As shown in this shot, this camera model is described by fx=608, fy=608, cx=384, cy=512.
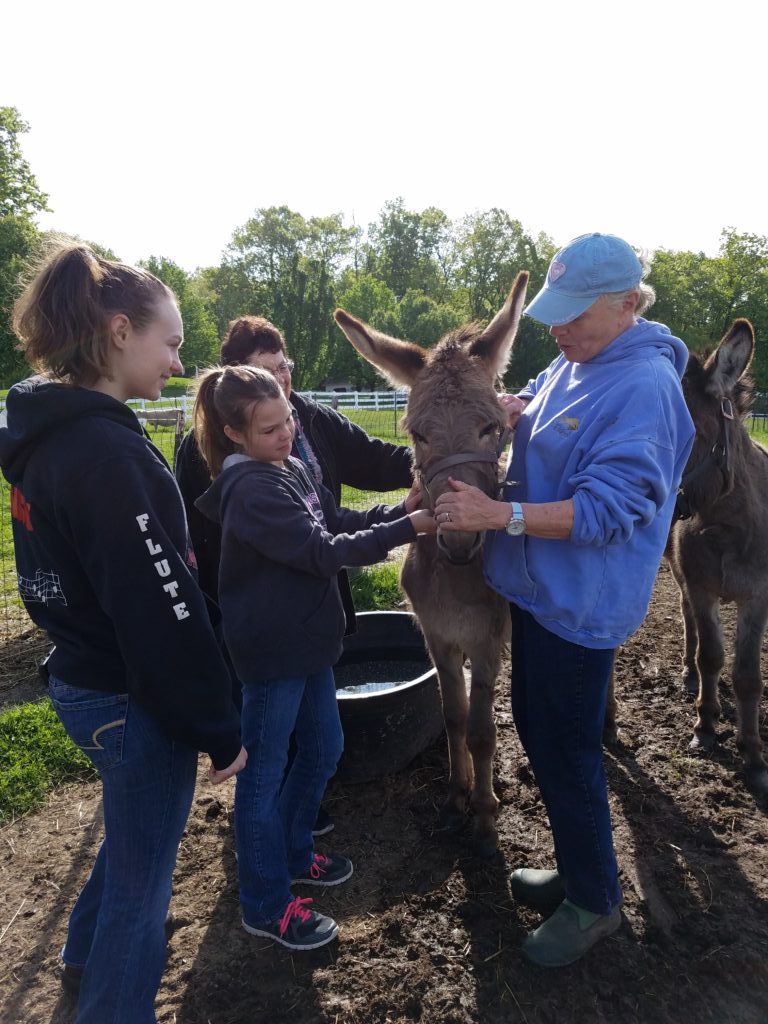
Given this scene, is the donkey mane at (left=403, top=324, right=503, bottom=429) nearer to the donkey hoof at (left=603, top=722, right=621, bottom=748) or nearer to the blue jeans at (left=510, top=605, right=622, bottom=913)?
the blue jeans at (left=510, top=605, right=622, bottom=913)

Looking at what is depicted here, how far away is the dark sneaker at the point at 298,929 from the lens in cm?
260

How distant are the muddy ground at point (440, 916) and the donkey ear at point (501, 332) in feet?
8.30

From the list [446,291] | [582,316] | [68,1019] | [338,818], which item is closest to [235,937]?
[68,1019]

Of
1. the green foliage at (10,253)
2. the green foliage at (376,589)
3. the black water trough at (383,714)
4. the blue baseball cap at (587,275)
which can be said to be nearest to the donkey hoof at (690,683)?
the black water trough at (383,714)

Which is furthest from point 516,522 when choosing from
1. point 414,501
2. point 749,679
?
point 749,679

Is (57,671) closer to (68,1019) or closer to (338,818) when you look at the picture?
(68,1019)

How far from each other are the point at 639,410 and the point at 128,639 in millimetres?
1713

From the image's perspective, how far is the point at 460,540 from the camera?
7.76 feet

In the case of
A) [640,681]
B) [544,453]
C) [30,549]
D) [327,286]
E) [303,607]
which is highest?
[327,286]

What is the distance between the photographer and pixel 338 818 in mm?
3539

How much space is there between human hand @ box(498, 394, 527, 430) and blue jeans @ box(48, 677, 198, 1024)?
1891 mm

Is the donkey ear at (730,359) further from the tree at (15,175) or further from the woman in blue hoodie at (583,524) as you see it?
the tree at (15,175)

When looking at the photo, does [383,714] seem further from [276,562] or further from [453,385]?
[453,385]

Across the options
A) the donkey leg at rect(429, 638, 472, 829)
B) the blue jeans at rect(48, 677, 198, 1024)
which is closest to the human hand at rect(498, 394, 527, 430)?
the donkey leg at rect(429, 638, 472, 829)
